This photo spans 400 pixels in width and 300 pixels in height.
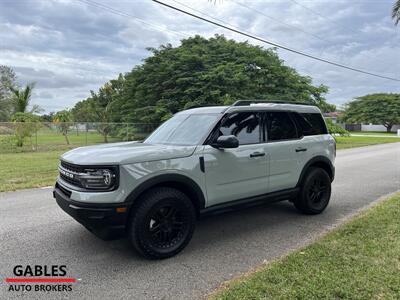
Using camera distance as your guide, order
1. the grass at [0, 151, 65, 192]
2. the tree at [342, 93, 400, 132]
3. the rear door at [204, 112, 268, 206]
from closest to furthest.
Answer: the rear door at [204, 112, 268, 206]
the grass at [0, 151, 65, 192]
the tree at [342, 93, 400, 132]

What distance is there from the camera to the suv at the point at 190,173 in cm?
354

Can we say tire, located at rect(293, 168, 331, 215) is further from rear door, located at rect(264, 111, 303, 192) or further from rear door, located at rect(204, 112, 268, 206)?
rear door, located at rect(204, 112, 268, 206)

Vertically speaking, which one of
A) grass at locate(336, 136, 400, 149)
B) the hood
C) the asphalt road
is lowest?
the asphalt road

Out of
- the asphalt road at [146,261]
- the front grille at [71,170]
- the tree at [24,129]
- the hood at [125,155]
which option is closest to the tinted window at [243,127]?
the hood at [125,155]

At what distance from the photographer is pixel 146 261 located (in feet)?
12.4

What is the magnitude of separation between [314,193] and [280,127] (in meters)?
1.49

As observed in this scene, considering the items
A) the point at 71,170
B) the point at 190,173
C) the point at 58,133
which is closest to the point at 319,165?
the point at 190,173

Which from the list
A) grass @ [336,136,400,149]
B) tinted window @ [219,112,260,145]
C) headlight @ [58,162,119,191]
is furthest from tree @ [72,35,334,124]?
headlight @ [58,162,119,191]

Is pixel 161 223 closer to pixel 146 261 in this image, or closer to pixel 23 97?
pixel 146 261

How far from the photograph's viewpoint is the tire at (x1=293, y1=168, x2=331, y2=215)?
18.0 feet

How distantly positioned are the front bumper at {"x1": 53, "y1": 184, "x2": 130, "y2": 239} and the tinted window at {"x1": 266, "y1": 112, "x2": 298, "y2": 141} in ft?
8.44

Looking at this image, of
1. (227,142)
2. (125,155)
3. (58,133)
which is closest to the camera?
(125,155)

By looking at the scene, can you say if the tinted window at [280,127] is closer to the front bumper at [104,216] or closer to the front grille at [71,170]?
the front bumper at [104,216]

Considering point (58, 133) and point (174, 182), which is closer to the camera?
point (174, 182)
